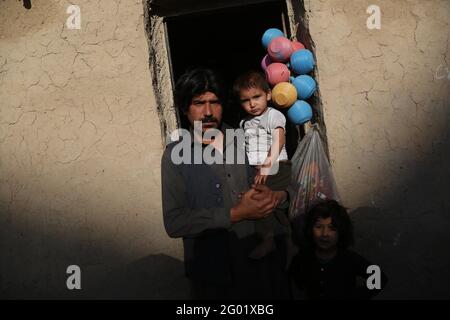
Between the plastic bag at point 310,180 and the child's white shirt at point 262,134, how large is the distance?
18 centimetres

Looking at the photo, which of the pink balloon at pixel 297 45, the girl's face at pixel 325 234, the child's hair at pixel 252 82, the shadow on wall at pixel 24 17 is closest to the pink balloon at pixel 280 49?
the pink balloon at pixel 297 45

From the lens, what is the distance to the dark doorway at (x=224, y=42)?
4.73 m

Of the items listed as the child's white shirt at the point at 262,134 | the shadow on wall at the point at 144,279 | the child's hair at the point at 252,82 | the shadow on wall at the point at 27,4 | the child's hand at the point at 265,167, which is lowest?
the shadow on wall at the point at 144,279

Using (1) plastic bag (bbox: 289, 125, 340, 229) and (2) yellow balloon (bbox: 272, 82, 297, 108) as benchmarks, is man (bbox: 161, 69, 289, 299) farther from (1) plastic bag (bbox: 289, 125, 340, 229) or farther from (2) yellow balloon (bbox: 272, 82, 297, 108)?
(2) yellow balloon (bbox: 272, 82, 297, 108)

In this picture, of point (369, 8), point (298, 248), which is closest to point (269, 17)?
point (369, 8)

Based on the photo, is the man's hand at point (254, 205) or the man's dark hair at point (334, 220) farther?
the man's dark hair at point (334, 220)

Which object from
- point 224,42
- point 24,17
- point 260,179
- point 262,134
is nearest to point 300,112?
point 262,134

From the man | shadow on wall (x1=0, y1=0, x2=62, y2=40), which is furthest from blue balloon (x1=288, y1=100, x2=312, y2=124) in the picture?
shadow on wall (x1=0, y1=0, x2=62, y2=40)

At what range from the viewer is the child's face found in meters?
2.87

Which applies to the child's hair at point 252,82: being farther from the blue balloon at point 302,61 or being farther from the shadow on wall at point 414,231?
the shadow on wall at point 414,231

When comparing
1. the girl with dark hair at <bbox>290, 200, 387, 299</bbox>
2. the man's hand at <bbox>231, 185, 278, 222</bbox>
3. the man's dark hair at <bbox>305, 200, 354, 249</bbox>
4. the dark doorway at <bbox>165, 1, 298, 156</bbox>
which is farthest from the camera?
the dark doorway at <bbox>165, 1, 298, 156</bbox>

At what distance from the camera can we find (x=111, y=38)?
2.86 meters

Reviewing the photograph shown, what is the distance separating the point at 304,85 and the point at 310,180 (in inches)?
24.4

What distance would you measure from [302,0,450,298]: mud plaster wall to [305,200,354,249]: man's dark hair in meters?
0.41
